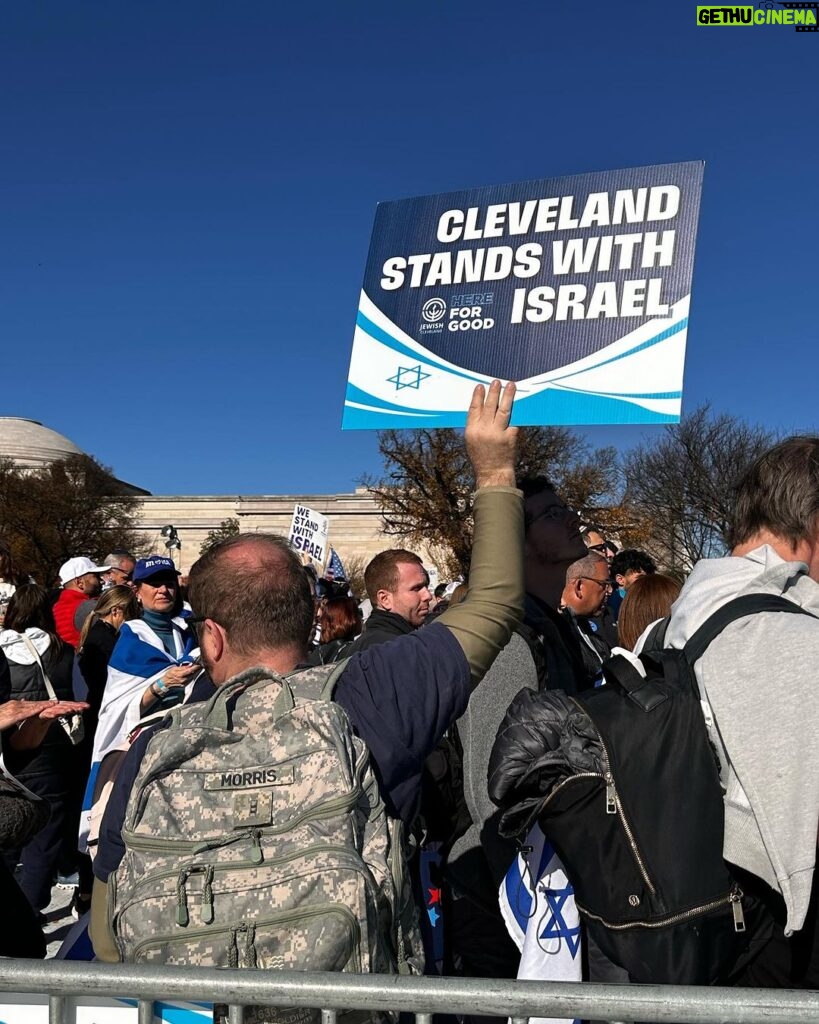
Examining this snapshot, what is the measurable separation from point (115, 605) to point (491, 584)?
5911 millimetres

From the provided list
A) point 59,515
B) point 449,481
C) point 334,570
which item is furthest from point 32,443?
point 334,570

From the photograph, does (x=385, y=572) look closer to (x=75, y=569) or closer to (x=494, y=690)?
(x=494, y=690)

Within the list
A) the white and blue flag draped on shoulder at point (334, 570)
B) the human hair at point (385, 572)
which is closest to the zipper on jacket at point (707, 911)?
the human hair at point (385, 572)

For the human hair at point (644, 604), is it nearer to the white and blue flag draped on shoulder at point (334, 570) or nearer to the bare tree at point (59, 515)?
the white and blue flag draped on shoulder at point (334, 570)

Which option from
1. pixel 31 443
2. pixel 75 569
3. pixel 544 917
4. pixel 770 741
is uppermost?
pixel 31 443

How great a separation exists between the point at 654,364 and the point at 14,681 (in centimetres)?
475

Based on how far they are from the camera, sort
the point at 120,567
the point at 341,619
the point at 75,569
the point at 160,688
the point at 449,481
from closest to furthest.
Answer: the point at 160,688 → the point at 341,619 → the point at 120,567 → the point at 75,569 → the point at 449,481

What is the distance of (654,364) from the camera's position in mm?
2863

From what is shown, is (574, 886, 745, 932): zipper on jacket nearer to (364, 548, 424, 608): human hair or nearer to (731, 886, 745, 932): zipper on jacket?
(731, 886, 745, 932): zipper on jacket

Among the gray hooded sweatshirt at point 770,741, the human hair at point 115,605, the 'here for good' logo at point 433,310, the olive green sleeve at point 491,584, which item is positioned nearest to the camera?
the gray hooded sweatshirt at point 770,741

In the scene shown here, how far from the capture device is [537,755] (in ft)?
7.18

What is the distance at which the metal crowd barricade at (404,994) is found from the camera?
1.60 m

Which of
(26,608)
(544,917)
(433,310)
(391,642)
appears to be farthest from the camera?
(26,608)

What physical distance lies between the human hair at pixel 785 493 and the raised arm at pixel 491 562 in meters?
0.54
